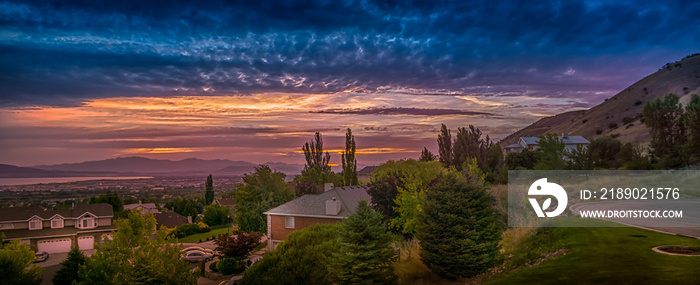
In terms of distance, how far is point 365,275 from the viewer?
57.9 ft

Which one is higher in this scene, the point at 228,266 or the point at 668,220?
the point at 668,220

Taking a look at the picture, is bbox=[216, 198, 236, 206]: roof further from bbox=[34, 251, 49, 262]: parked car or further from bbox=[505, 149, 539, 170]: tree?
bbox=[505, 149, 539, 170]: tree

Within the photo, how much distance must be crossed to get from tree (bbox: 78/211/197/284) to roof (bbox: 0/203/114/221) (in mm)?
43534

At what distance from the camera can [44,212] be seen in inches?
2217

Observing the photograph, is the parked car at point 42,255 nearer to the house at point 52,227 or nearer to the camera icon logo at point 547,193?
the house at point 52,227

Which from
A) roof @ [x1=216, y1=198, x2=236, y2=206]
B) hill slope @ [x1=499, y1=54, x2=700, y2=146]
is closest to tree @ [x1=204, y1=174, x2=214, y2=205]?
roof @ [x1=216, y1=198, x2=236, y2=206]

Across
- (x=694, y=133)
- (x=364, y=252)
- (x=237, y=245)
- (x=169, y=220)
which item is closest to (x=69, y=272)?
(x=237, y=245)

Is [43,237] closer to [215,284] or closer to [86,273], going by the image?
[215,284]

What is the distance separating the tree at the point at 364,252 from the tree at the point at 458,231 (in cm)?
203

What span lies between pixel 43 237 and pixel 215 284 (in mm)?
37184

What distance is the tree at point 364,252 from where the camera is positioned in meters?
17.5

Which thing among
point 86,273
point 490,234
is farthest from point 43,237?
point 490,234

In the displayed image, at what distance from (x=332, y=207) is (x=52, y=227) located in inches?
1691

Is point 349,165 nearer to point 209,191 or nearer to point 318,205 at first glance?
point 318,205
